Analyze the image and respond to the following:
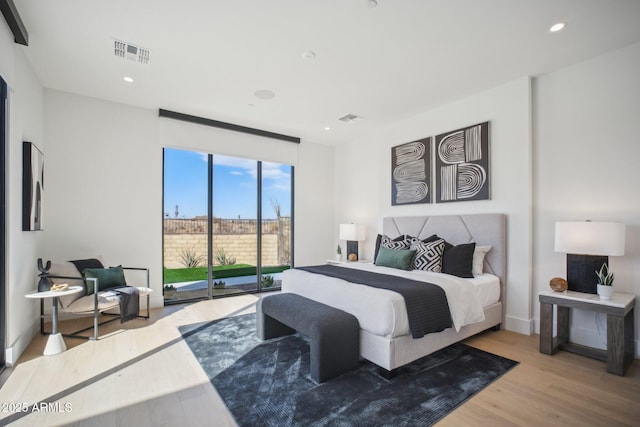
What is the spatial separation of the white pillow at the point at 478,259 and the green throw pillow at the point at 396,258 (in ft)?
2.30

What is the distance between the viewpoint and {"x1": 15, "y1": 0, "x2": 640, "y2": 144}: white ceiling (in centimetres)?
242

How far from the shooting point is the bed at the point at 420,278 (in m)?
2.44

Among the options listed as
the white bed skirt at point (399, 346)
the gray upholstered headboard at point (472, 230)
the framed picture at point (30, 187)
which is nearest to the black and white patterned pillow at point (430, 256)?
the gray upholstered headboard at point (472, 230)

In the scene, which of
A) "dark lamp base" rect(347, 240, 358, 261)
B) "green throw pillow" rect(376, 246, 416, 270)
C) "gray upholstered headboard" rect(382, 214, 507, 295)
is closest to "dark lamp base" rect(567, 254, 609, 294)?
"gray upholstered headboard" rect(382, 214, 507, 295)

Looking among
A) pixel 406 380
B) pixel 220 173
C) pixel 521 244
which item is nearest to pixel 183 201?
pixel 220 173

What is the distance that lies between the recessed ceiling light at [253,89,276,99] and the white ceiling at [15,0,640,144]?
0.09 m

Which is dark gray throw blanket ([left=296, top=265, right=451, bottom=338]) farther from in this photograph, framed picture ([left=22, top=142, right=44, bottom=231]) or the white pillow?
framed picture ([left=22, top=142, right=44, bottom=231])

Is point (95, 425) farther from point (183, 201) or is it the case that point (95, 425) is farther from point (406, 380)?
point (183, 201)

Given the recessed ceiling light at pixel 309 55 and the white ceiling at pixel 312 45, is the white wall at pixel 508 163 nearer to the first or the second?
the white ceiling at pixel 312 45

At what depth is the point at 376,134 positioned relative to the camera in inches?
218

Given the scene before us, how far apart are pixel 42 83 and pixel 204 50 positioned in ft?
7.78

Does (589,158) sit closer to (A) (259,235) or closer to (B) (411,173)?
(B) (411,173)

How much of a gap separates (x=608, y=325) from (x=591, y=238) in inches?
29.3

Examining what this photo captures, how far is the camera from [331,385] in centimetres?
235
